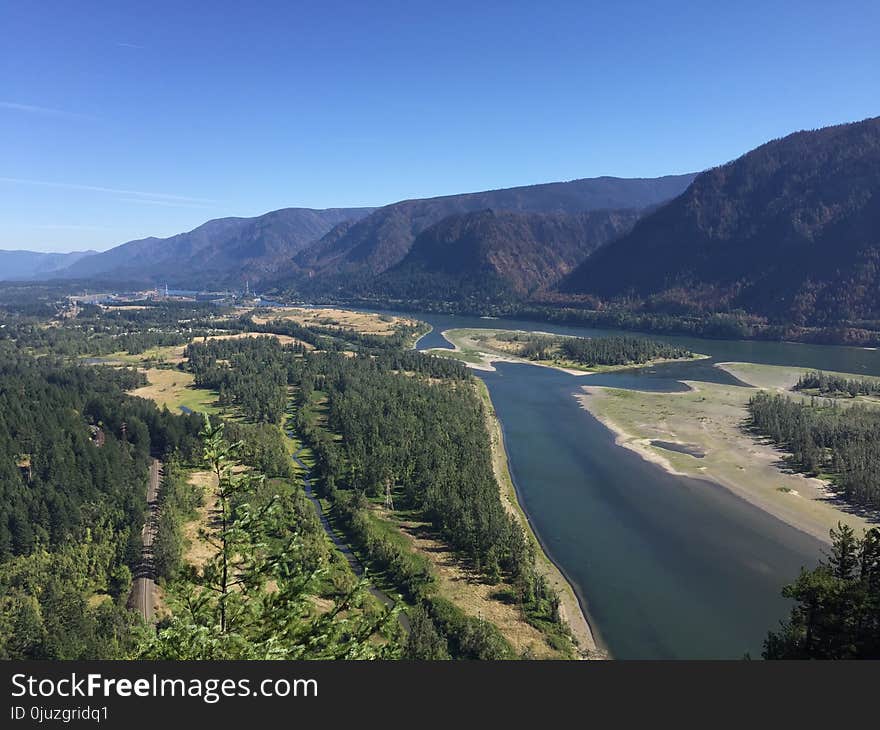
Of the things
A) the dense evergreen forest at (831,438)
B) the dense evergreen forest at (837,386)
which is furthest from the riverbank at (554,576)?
the dense evergreen forest at (837,386)

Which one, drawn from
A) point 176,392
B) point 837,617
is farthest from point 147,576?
point 176,392

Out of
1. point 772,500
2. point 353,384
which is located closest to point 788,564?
point 772,500

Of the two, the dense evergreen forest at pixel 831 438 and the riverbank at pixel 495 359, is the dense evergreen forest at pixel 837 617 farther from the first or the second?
the riverbank at pixel 495 359

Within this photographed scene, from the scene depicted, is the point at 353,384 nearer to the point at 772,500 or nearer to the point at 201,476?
the point at 201,476

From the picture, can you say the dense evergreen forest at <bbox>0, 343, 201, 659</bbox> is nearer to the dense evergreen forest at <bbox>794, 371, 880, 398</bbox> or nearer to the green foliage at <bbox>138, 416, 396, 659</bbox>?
the green foliage at <bbox>138, 416, 396, 659</bbox>

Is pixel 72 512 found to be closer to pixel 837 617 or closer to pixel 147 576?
pixel 147 576

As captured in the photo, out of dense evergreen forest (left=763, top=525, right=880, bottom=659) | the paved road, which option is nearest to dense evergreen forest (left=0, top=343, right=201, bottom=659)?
the paved road
